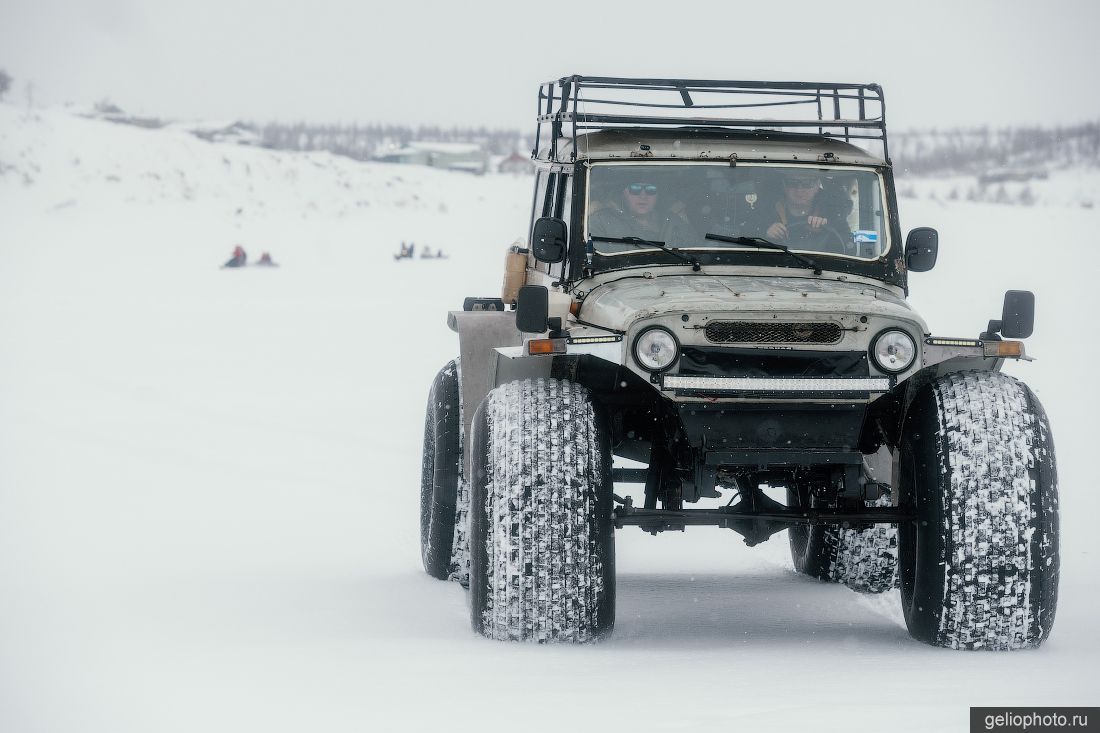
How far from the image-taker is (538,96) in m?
9.06

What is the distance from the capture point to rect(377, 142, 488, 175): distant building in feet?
306

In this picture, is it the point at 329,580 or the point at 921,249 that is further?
the point at 329,580

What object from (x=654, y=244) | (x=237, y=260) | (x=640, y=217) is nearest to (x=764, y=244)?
(x=654, y=244)

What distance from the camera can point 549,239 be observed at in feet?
24.8

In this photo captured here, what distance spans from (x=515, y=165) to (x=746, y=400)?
279ft

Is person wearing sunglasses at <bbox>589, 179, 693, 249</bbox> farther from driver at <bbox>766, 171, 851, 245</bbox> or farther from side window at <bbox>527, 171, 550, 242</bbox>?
side window at <bbox>527, 171, 550, 242</bbox>

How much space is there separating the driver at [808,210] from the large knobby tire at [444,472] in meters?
2.11

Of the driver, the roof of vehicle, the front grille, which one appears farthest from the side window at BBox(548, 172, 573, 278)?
the front grille

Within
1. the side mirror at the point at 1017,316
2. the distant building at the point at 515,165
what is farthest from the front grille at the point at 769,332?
the distant building at the point at 515,165

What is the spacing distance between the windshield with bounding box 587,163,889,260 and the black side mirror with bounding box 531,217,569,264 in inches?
7.8

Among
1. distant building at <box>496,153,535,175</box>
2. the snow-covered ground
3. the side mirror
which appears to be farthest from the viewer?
distant building at <box>496,153,535,175</box>

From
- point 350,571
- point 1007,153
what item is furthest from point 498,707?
point 1007,153

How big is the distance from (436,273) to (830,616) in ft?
96.9

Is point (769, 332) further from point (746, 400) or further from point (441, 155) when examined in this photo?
point (441, 155)
